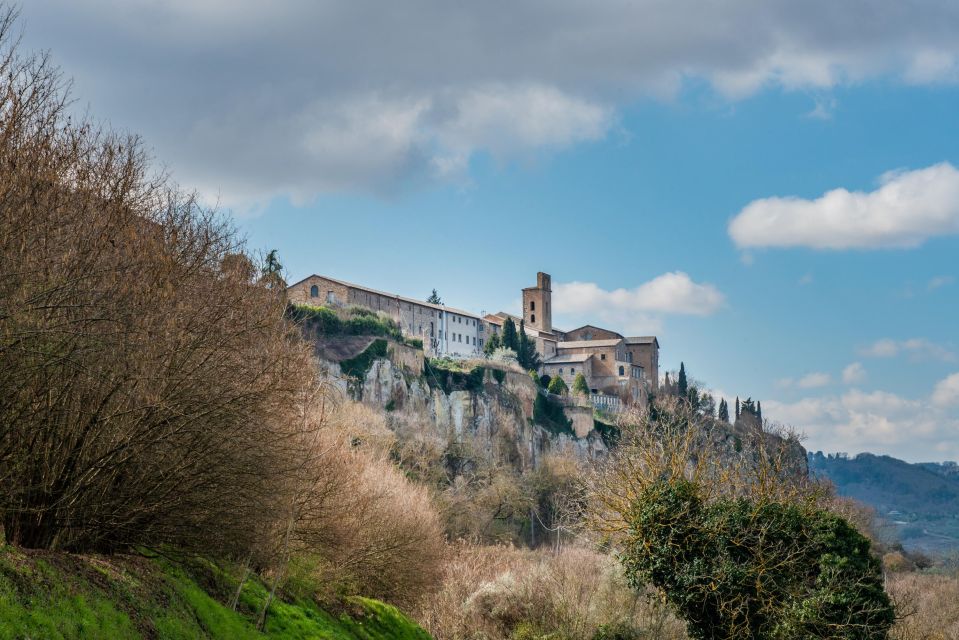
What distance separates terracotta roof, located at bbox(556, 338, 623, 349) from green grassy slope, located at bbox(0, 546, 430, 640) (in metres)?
85.6

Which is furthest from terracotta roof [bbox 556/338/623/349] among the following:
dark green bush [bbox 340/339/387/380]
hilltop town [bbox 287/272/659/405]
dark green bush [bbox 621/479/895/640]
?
dark green bush [bbox 621/479/895/640]

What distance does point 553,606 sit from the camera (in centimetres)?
2761

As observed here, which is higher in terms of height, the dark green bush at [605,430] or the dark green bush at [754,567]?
the dark green bush at [605,430]

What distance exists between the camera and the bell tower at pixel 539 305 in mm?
113875

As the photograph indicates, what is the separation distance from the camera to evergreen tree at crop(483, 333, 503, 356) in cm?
9000

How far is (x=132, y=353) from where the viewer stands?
46.8ft

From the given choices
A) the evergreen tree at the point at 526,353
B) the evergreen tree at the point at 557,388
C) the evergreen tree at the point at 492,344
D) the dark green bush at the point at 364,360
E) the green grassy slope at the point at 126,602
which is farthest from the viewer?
the evergreen tree at the point at 526,353

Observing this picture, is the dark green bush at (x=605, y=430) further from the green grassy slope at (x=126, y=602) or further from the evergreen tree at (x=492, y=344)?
the green grassy slope at (x=126, y=602)

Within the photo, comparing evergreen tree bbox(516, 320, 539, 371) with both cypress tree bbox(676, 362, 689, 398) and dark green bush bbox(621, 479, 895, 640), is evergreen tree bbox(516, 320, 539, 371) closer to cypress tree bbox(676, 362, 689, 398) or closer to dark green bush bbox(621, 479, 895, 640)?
cypress tree bbox(676, 362, 689, 398)

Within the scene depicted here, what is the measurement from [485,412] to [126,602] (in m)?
59.3

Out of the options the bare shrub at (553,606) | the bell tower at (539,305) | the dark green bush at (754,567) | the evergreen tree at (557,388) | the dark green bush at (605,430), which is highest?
the bell tower at (539,305)

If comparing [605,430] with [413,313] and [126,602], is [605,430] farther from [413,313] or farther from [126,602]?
[126,602]

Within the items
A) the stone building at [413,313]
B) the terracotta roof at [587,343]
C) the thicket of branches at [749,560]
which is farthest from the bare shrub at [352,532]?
the terracotta roof at [587,343]

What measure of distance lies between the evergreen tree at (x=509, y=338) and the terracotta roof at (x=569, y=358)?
1090 cm
